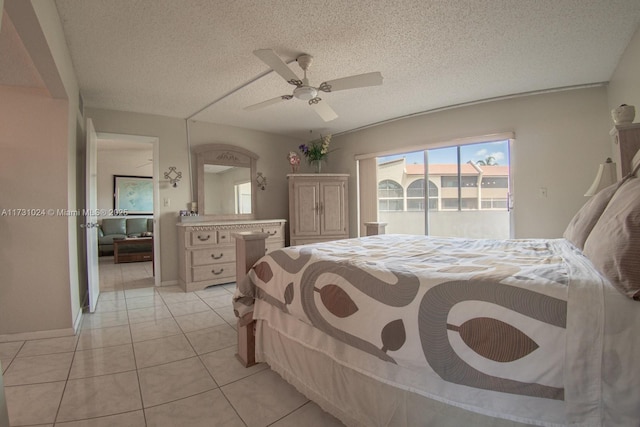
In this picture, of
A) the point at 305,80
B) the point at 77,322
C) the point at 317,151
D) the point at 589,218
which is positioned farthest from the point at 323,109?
the point at 77,322

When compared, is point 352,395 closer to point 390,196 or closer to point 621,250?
point 621,250

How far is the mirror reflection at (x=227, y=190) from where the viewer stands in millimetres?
4066

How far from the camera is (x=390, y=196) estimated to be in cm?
435

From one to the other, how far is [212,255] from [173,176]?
1254 mm

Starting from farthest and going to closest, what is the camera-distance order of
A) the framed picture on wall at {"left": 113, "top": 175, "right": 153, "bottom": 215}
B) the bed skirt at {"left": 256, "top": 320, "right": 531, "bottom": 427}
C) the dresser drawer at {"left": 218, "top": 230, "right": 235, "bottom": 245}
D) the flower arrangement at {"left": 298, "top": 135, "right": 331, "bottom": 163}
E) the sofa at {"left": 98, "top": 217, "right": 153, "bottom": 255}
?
the framed picture on wall at {"left": 113, "top": 175, "right": 153, "bottom": 215} < the sofa at {"left": 98, "top": 217, "right": 153, "bottom": 255} < the flower arrangement at {"left": 298, "top": 135, "right": 331, "bottom": 163} < the dresser drawer at {"left": 218, "top": 230, "right": 235, "bottom": 245} < the bed skirt at {"left": 256, "top": 320, "right": 531, "bottom": 427}

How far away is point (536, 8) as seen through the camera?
175cm

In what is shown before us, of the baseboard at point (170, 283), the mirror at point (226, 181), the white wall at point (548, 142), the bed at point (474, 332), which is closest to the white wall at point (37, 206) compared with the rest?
the baseboard at point (170, 283)

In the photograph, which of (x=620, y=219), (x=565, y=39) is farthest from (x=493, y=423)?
(x=565, y=39)

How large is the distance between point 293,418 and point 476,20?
264 centimetres

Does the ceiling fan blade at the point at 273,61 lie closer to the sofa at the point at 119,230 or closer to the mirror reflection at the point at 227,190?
the mirror reflection at the point at 227,190

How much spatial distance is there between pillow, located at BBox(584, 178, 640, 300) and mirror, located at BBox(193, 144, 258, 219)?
13.1 ft

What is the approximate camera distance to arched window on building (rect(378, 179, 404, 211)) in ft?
13.9

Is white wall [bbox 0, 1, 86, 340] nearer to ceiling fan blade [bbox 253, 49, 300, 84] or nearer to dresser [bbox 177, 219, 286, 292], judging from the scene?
dresser [bbox 177, 219, 286, 292]

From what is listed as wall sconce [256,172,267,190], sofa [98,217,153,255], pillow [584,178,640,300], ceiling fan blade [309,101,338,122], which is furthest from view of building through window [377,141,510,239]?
sofa [98,217,153,255]
